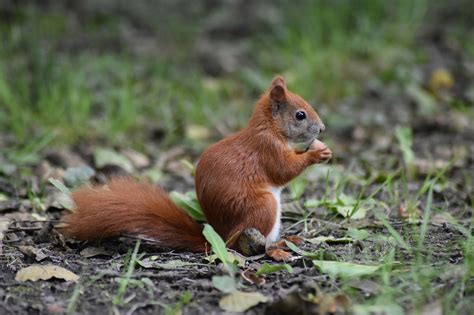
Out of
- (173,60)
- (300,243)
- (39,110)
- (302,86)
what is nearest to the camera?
(300,243)

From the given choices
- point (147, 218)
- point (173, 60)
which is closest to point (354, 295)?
point (147, 218)

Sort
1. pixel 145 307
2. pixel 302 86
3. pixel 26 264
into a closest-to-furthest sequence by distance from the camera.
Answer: pixel 145 307, pixel 26 264, pixel 302 86

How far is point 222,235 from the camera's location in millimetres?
2967

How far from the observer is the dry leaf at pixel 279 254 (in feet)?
9.39

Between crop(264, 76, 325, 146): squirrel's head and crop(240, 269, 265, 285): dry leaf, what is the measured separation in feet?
2.17

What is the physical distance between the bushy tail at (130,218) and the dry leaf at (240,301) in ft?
1.88

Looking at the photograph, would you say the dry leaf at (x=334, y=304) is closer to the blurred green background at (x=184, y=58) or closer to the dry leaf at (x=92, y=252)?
the dry leaf at (x=92, y=252)

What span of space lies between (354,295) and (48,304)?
98cm

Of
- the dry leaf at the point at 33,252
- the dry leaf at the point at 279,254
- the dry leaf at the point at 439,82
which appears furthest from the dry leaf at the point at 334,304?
the dry leaf at the point at 439,82

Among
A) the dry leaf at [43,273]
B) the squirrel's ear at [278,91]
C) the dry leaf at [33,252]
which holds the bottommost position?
the dry leaf at [33,252]

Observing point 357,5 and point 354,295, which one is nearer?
point 354,295

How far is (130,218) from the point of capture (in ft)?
9.59

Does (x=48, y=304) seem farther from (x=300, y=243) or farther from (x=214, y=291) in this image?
(x=300, y=243)

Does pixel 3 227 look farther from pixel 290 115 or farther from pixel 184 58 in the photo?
pixel 184 58
